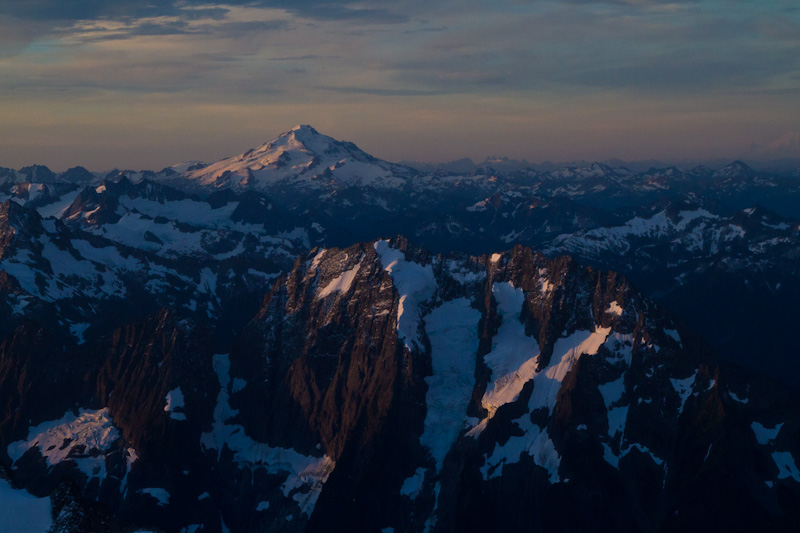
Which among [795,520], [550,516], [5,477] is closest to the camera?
[5,477]

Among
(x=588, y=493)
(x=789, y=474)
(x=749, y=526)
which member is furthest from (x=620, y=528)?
(x=789, y=474)

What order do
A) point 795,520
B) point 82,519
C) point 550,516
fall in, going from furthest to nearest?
point 550,516
point 795,520
point 82,519

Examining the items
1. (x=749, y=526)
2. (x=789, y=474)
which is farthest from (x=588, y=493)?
(x=789, y=474)

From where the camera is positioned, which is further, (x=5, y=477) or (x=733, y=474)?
(x=733, y=474)

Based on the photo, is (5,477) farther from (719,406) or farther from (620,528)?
(719,406)

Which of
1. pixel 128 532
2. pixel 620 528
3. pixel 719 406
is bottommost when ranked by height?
pixel 620 528

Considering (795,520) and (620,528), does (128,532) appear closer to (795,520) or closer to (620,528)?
(620,528)

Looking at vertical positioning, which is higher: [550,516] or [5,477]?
[5,477]

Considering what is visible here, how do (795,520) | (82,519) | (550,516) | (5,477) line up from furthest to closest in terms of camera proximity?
(550,516) < (795,520) < (5,477) < (82,519)

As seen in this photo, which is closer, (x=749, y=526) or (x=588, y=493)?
(x=749, y=526)
